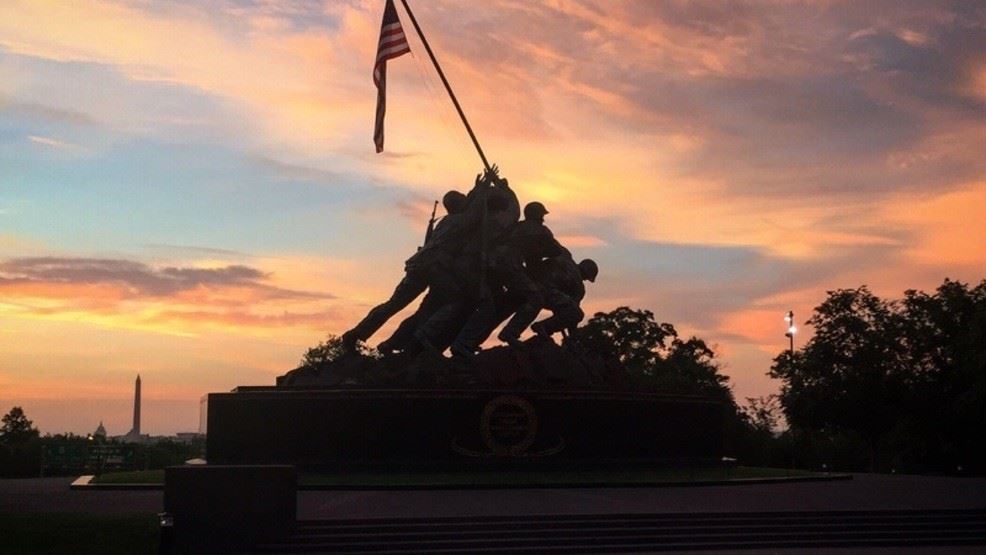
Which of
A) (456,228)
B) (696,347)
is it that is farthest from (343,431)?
(696,347)

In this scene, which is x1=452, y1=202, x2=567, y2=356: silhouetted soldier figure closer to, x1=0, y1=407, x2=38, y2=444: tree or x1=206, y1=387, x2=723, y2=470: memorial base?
x1=206, y1=387, x2=723, y2=470: memorial base

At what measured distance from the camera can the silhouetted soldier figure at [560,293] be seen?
115ft

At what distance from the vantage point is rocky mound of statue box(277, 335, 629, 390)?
32.3m

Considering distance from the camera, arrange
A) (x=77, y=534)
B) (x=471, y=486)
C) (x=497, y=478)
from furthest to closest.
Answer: (x=497, y=478), (x=471, y=486), (x=77, y=534)

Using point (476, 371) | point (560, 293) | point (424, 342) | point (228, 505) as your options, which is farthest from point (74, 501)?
point (560, 293)

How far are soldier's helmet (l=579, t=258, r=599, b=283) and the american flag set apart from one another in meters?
7.36

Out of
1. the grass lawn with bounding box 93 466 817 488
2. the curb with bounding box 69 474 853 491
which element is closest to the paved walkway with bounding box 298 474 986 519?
the curb with bounding box 69 474 853 491

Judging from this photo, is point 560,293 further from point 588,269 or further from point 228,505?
point 228,505

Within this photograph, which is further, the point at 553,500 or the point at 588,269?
the point at 588,269

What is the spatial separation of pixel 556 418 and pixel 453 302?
478 centimetres

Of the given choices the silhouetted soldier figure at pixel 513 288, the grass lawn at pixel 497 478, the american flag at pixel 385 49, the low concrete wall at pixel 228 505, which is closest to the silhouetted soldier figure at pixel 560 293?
the silhouetted soldier figure at pixel 513 288

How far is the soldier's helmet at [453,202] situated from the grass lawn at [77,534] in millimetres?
15530

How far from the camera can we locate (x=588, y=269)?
37.2 m

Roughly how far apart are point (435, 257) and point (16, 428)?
4241 cm
